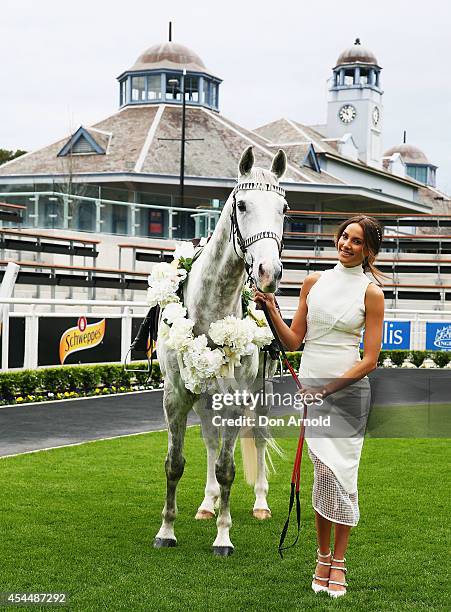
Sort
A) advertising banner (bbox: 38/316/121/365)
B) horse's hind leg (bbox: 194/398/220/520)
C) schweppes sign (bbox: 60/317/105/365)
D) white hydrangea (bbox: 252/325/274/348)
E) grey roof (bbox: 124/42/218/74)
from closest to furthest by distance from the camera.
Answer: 1. white hydrangea (bbox: 252/325/274/348)
2. horse's hind leg (bbox: 194/398/220/520)
3. advertising banner (bbox: 38/316/121/365)
4. schweppes sign (bbox: 60/317/105/365)
5. grey roof (bbox: 124/42/218/74)

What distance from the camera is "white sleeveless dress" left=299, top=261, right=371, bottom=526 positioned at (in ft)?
13.6

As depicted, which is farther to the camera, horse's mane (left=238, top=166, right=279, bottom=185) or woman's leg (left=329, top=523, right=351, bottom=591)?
horse's mane (left=238, top=166, right=279, bottom=185)

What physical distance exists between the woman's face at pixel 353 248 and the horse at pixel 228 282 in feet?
1.11

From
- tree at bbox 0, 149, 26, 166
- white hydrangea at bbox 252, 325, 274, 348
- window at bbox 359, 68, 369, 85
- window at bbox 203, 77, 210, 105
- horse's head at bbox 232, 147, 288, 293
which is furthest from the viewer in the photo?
window at bbox 359, 68, 369, 85

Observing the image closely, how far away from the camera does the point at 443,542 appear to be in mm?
5375

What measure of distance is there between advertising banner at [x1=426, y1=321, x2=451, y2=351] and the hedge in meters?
8.49

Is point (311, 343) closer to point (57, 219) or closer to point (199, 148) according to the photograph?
point (57, 219)

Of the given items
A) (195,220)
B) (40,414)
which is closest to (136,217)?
(195,220)

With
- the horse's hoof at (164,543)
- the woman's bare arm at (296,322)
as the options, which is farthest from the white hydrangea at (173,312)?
the horse's hoof at (164,543)

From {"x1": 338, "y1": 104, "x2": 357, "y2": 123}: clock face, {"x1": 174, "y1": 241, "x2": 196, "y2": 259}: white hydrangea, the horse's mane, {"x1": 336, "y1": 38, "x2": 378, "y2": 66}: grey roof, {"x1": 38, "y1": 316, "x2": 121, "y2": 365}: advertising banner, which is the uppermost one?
{"x1": 336, "y1": 38, "x2": 378, "y2": 66}: grey roof

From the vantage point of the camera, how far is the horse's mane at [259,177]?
4.48m

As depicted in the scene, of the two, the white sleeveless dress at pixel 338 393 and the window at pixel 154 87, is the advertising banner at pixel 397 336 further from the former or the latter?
the window at pixel 154 87

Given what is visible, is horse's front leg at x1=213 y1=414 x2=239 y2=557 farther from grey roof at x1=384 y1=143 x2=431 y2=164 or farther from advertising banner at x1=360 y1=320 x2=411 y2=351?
grey roof at x1=384 y1=143 x2=431 y2=164

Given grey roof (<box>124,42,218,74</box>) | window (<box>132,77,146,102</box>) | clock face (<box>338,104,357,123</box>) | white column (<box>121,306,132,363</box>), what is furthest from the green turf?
clock face (<box>338,104,357,123</box>)
